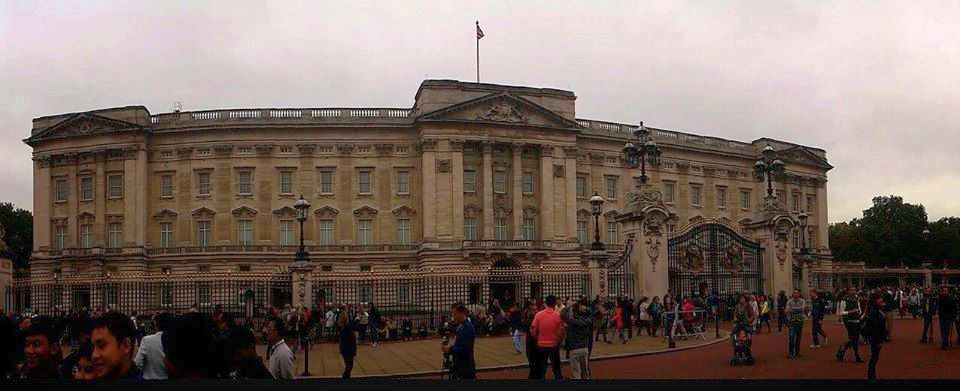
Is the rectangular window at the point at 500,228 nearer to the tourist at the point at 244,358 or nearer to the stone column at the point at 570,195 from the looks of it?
the stone column at the point at 570,195

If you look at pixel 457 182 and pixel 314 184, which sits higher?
pixel 314 184

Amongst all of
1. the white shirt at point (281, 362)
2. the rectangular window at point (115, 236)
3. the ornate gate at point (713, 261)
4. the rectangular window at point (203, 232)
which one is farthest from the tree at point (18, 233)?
the white shirt at point (281, 362)

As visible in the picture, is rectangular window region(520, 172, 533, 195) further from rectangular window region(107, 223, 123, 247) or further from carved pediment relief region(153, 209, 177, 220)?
rectangular window region(107, 223, 123, 247)

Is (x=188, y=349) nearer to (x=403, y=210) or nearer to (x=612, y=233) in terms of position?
(x=403, y=210)

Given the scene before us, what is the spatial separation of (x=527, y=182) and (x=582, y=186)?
208 inches

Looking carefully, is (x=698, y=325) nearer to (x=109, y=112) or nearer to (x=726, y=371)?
(x=726, y=371)

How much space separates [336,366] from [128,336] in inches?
665

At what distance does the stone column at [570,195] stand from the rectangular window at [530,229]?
205cm

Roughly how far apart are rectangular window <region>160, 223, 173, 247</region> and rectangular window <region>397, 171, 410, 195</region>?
15.3 metres

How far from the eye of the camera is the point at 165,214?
61.6 m

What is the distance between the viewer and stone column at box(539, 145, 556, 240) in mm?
61406

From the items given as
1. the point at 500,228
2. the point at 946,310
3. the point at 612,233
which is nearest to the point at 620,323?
the point at 946,310

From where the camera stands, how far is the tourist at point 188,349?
17.2 feet

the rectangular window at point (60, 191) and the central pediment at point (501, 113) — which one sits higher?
the central pediment at point (501, 113)
